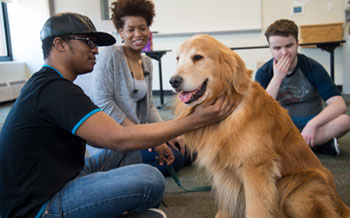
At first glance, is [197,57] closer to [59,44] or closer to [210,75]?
[210,75]

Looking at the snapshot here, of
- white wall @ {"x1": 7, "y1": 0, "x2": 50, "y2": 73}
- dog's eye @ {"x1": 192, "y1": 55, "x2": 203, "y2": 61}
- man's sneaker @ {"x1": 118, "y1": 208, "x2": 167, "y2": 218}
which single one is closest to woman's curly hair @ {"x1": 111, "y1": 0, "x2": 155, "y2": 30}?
dog's eye @ {"x1": 192, "y1": 55, "x2": 203, "y2": 61}

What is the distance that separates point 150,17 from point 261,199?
161cm

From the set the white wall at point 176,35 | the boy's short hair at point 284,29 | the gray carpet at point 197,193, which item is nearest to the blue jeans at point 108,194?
the gray carpet at point 197,193

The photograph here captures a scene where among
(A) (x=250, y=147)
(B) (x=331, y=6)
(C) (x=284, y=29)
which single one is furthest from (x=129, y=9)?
(B) (x=331, y=6)

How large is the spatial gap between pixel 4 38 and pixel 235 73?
8.41m

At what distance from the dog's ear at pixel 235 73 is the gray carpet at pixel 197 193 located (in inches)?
26.6

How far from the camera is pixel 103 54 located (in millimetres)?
2158

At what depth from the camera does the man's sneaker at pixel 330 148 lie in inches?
113

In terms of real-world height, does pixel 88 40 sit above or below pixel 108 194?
above

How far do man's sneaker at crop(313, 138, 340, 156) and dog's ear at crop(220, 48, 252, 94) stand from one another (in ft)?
6.20

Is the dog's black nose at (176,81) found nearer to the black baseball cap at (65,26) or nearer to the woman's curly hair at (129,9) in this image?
the black baseball cap at (65,26)

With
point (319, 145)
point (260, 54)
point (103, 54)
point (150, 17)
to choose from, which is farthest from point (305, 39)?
point (103, 54)

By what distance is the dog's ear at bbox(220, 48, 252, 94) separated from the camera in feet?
4.83

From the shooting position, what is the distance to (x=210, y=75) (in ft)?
4.82
